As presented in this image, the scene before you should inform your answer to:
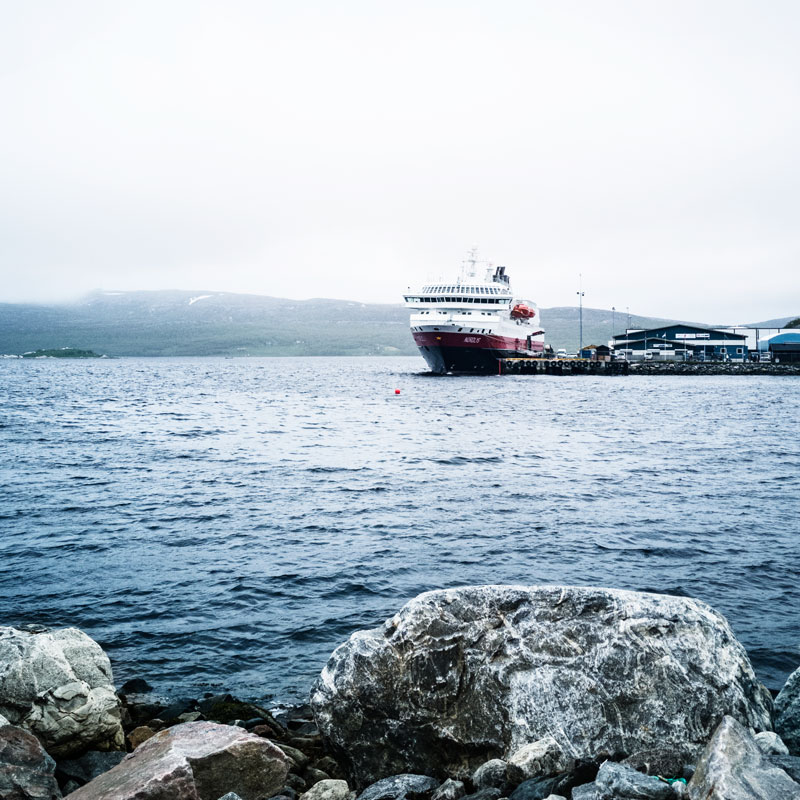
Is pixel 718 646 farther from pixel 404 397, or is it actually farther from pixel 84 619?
pixel 404 397

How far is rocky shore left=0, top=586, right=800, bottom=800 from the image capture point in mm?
6086

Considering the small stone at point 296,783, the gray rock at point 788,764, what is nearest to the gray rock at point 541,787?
the gray rock at point 788,764

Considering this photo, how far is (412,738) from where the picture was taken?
267 inches

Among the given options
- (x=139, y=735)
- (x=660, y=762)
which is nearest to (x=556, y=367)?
(x=139, y=735)

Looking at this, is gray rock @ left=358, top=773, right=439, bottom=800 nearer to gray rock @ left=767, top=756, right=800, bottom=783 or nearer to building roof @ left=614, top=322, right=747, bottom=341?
gray rock @ left=767, top=756, right=800, bottom=783

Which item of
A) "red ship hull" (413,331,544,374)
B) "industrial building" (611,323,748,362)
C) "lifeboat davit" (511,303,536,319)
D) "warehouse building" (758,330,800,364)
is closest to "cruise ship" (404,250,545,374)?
"red ship hull" (413,331,544,374)

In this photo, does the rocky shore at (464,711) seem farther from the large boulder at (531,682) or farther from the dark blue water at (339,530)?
the dark blue water at (339,530)

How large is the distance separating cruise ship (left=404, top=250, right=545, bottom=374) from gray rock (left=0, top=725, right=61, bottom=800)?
8583cm

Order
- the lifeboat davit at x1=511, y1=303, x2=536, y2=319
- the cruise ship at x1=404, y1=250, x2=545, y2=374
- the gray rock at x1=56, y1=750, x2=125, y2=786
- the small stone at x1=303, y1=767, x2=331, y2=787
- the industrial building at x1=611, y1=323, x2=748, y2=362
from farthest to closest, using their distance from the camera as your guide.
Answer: the industrial building at x1=611, y1=323, x2=748, y2=362
the lifeboat davit at x1=511, y1=303, x2=536, y2=319
the cruise ship at x1=404, y1=250, x2=545, y2=374
the small stone at x1=303, y1=767, x2=331, y2=787
the gray rock at x1=56, y1=750, x2=125, y2=786

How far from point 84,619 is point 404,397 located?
2376 inches

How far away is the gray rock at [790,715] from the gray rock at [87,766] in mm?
5869

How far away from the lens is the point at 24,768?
602 cm

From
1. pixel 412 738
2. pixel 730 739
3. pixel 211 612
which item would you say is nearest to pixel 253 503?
pixel 211 612

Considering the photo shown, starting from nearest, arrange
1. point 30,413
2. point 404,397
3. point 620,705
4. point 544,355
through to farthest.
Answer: point 620,705
point 30,413
point 404,397
point 544,355
